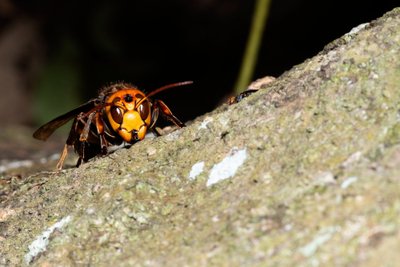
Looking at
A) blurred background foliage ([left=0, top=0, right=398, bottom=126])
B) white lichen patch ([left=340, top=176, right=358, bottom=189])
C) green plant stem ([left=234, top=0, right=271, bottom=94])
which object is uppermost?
blurred background foliage ([left=0, top=0, right=398, bottom=126])

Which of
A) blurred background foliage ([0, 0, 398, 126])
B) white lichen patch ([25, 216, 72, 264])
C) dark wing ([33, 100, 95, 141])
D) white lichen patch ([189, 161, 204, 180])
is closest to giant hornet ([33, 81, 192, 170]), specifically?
dark wing ([33, 100, 95, 141])

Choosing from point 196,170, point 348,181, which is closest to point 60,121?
point 196,170

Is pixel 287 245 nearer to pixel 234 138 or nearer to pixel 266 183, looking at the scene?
pixel 266 183

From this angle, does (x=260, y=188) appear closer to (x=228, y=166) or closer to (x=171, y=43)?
(x=228, y=166)

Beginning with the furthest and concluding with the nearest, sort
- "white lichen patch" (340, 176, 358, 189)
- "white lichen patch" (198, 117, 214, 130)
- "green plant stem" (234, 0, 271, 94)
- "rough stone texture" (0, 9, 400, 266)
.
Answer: "green plant stem" (234, 0, 271, 94) → "white lichen patch" (198, 117, 214, 130) → "white lichen patch" (340, 176, 358, 189) → "rough stone texture" (0, 9, 400, 266)

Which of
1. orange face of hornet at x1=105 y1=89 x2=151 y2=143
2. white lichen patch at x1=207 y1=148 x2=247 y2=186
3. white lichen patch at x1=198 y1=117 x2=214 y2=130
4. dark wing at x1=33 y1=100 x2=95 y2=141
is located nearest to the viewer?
white lichen patch at x1=207 y1=148 x2=247 y2=186

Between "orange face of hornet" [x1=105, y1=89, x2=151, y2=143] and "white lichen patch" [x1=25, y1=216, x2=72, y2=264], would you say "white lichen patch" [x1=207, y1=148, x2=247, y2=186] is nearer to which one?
"white lichen patch" [x1=25, y1=216, x2=72, y2=264]

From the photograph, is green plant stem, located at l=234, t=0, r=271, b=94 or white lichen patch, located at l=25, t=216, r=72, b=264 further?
green plant stem, located at l=234, t=0, r=271, b=94
